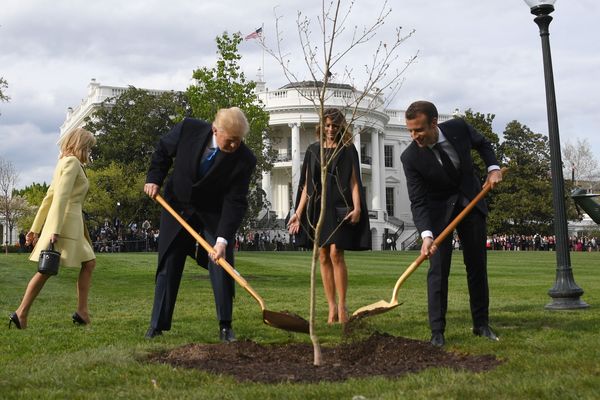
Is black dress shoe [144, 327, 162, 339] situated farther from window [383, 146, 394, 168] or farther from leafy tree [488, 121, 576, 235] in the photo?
window [383, 146, 394, 168]

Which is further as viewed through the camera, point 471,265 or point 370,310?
point 471,265

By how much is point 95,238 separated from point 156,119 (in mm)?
11742

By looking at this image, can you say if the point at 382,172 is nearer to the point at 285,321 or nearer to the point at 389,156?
the point at 389,156

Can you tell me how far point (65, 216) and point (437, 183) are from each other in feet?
11.0

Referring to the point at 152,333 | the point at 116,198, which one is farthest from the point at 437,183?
the point at 116,198

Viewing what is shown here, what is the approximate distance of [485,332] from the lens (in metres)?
5.68

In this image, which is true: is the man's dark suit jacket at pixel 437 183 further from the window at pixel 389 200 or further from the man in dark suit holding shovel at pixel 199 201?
the window at pixel 389 200

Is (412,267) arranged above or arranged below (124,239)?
below

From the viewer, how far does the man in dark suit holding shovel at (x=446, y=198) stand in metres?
5.63

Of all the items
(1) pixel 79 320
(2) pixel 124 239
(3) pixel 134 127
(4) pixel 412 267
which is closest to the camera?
(4) pixel 412 267

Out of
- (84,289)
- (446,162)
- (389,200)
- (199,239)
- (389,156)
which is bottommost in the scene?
(84,289)

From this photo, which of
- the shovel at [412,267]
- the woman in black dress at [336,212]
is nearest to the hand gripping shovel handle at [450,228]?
the shovel at [412,267]

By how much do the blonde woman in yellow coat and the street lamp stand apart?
5.02 meters

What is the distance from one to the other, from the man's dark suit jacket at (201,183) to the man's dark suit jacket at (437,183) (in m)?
1.28
